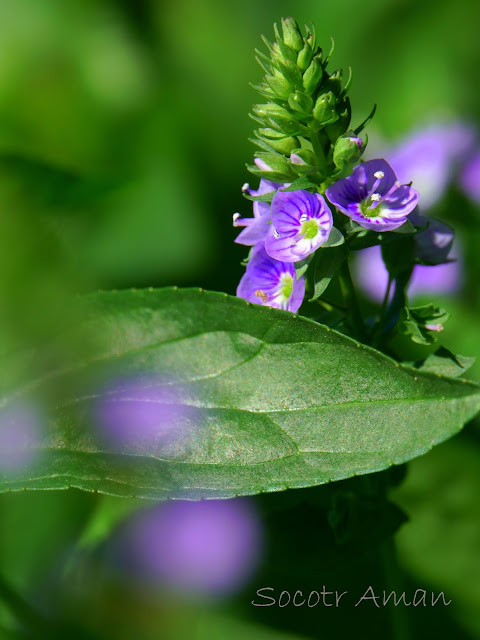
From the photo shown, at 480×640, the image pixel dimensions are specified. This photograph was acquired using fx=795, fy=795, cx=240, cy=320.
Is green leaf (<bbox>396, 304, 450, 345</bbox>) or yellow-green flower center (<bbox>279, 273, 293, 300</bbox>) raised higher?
green leaf (<bbox>396, 304, 450, 345</bbox>)

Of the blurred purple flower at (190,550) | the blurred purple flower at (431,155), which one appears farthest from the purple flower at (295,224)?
the blurred purple flower at (431,155)

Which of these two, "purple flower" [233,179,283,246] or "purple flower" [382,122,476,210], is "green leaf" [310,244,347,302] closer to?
"purple flower" [233,179,283,246]

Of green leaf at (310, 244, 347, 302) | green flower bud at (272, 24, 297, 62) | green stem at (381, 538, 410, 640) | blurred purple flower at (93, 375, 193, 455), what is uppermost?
green flower bud at (272, 24, 297, 62)

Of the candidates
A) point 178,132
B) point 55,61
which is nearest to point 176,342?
point 178,132

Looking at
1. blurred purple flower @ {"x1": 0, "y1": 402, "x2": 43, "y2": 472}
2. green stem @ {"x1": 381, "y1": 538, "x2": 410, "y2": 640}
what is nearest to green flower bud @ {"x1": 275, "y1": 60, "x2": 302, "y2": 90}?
blurred purple flower @ {"x1": 0, "y1": 402, "x2": 43, "y2": 472}

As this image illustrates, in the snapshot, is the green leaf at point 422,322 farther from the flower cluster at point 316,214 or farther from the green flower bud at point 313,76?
the green flower bud at point 313,76

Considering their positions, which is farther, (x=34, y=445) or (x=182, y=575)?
(x=182, y=575)

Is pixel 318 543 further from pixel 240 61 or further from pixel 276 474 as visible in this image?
pixel 240 61

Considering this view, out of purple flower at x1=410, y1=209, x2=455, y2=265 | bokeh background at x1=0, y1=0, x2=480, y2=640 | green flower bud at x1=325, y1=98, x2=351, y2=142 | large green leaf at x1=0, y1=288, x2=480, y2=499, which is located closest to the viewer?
large green leaf at x1=0, y1=288, x2=480, y2=499
